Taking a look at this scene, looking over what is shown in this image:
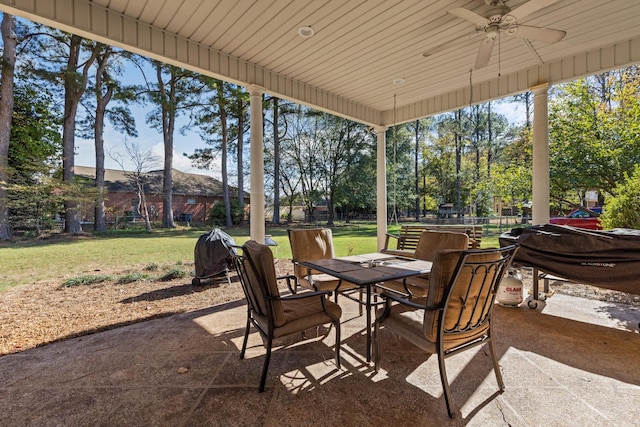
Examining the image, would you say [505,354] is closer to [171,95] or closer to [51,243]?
[51,243]

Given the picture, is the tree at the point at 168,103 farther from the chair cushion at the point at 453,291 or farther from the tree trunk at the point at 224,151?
the chair cushion at the point at 453,291

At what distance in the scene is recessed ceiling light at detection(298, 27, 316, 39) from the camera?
3.04 metres

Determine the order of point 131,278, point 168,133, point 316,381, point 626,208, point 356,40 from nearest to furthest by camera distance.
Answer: point 316,381
point 356,40
point 626,208
point 131,278
point 168,133

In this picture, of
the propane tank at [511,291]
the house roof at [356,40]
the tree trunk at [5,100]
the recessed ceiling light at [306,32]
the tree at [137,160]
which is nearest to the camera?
the house roof at [356,40]

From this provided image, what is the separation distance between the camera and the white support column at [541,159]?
3.87 meters

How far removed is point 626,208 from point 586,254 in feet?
7.70

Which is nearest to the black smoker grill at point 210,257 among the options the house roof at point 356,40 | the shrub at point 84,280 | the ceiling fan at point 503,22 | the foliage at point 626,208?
the shrub at point 84,280

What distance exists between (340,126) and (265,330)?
58.8ft

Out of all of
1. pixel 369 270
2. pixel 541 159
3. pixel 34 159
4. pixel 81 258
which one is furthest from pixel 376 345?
pixel 34 159

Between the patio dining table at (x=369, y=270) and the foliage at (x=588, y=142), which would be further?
the foliage at (x=588, y=142)

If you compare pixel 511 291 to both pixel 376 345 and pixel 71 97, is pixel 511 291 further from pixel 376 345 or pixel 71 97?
pixel 71 97

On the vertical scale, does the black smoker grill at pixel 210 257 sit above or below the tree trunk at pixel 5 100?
below

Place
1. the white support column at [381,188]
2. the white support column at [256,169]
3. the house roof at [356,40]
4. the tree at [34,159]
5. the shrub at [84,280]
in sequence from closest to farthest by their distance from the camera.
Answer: the house roof at [356,40]
the white support column at [256,169]
the shrub at [84,280]
the white support column at [381,188]
the tree at [34,159]

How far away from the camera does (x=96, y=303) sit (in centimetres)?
383
